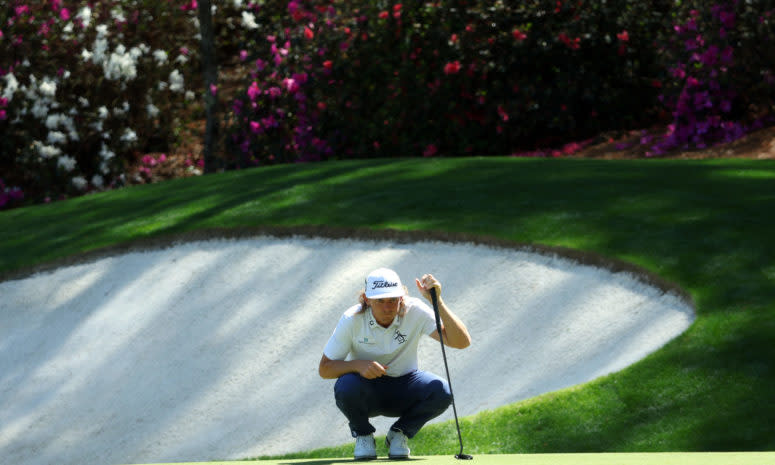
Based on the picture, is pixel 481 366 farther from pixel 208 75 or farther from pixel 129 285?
pixel 208 75

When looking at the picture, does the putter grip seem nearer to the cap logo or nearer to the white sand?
the cap logo

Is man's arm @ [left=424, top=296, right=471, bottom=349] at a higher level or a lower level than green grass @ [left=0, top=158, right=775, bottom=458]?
higher

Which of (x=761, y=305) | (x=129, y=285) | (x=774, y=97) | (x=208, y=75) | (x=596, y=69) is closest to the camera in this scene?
(x=761, y=305)

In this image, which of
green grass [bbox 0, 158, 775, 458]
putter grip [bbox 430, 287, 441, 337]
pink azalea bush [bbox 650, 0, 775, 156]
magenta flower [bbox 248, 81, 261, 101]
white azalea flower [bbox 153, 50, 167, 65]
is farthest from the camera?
white azalea flower [bbox 153, 50, 167, 65]

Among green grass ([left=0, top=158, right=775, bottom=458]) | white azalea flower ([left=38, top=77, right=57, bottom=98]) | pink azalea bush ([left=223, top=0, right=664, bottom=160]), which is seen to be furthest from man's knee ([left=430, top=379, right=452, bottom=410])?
white azalea flower ([left=38, top=77, right=57, bottom=98])

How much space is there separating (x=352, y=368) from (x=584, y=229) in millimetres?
4781

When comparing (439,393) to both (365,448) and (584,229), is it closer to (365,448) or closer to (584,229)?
(365,448)

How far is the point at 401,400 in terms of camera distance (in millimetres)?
6516

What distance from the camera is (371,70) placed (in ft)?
57.8

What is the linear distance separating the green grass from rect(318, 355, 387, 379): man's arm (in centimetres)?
136

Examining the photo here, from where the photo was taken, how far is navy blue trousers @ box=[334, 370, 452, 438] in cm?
644

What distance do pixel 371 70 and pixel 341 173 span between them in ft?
13.0

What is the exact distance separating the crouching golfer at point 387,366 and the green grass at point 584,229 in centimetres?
98

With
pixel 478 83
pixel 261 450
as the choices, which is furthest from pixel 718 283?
pixel 478 83
